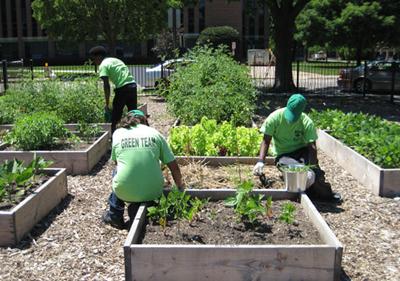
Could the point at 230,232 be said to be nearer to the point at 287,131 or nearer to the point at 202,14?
the point at 287,131

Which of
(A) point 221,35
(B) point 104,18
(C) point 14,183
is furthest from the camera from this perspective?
(A) point 221,35

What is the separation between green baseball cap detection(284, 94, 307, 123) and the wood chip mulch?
1137 millimetres

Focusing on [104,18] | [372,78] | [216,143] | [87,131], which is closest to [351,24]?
[372,78]

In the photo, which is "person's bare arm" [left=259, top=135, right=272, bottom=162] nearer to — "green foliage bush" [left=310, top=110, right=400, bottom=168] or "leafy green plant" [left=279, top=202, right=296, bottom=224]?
"leafy green plant" [left=279, top=202, right=296, bottom=224]

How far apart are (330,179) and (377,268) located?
286 cm

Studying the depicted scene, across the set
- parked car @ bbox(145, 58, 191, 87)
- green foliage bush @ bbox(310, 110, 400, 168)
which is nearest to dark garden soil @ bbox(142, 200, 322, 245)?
green foliage bush @ bbox(310, 110, 400, 168)

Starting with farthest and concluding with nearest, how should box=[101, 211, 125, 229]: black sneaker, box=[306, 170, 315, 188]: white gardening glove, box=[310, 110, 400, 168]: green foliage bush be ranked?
box=[310, 110, 400, 168]: green foliage bush
box=[306, 170, 315, 188]: white gardening glove
box=[101, 211, 125, 229]: black sneaker

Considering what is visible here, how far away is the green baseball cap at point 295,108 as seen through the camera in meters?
6.04

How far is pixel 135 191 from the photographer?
16.6ft

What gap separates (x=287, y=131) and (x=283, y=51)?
14029 mm

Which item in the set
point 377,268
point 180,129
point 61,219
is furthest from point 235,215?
point 180,129

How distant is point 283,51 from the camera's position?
19.9 m

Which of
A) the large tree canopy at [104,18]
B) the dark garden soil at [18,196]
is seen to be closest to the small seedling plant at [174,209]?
the dark garden soil at [18,196]

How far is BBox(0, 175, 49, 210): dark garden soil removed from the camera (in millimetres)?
5324
